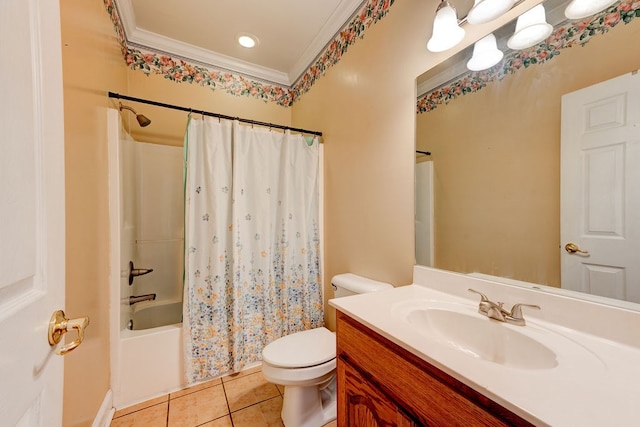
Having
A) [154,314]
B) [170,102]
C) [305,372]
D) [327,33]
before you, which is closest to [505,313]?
[305,372]

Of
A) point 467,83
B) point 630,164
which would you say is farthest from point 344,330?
point 467,83

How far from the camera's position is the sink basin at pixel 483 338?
2.23ft

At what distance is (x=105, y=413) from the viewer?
4.19 ft

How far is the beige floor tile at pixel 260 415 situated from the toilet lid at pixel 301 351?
41 centimetres

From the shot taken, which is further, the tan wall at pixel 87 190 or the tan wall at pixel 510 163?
the tan wall at pixel 87 190

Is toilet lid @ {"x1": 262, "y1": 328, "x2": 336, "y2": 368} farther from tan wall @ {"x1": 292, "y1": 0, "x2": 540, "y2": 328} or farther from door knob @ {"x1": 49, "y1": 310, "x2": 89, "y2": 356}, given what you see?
door knob @ {"x1": 49, "y1": 310, "x2": 89, "y2": 356}

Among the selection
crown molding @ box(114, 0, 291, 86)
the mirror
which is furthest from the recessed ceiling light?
the mirror

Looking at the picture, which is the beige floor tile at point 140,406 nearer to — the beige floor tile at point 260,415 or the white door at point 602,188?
the beige floor tile at point 260,415

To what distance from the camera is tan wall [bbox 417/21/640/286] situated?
768mm

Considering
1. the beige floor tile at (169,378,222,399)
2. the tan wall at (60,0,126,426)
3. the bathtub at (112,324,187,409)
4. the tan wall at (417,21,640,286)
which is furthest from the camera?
the beige floor tile at (169,378,222,399)

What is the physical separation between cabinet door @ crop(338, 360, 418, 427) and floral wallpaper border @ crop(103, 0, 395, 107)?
1829 millimetres

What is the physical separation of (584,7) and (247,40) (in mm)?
2020

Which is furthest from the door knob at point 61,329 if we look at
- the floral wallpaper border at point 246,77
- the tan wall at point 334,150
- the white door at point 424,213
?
the floral wallpaper border at point 246,77

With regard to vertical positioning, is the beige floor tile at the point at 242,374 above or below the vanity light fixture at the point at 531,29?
below
